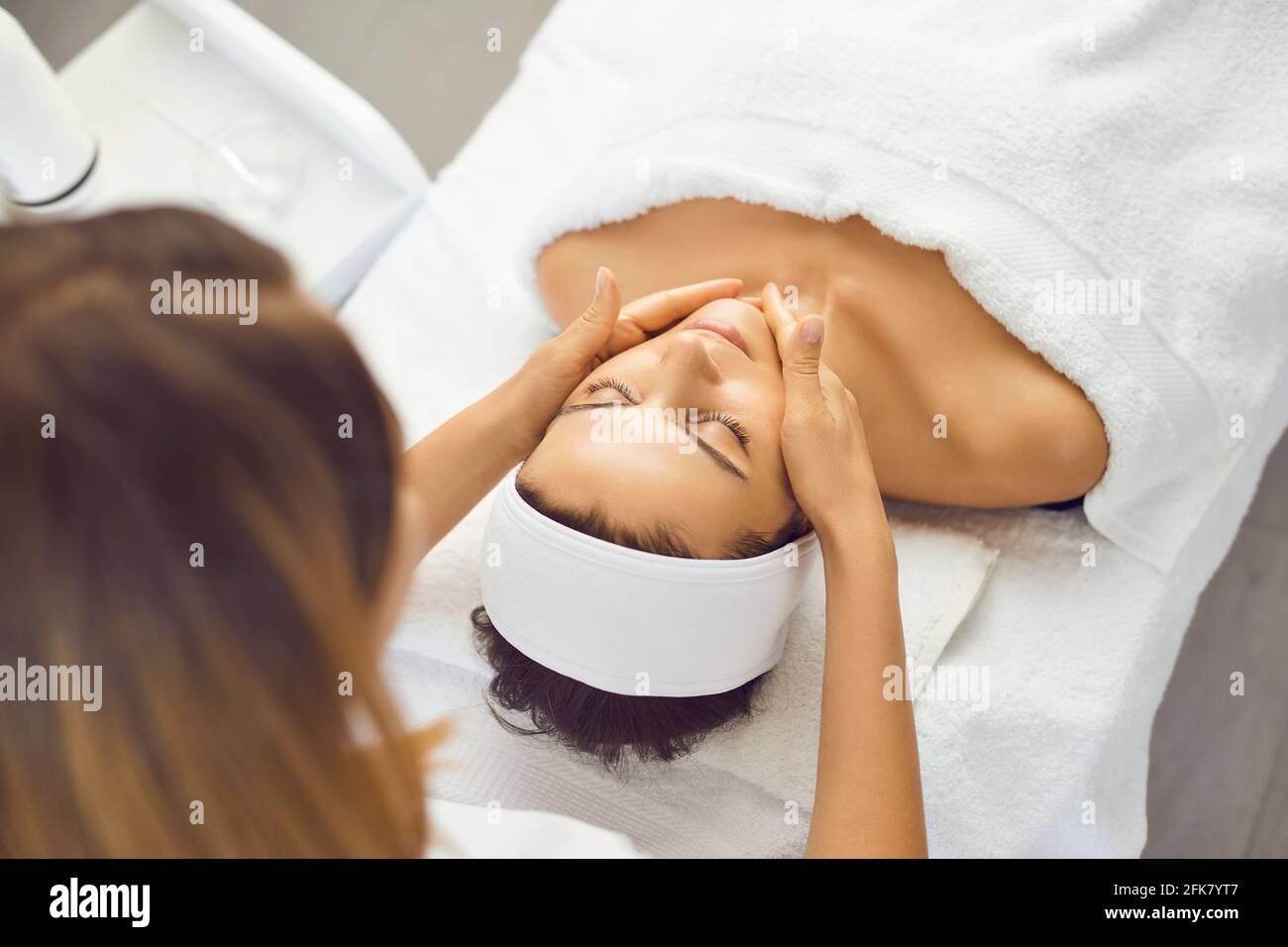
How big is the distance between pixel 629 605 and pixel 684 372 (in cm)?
24

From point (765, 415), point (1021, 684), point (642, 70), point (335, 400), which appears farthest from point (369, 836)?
point (642, 70)

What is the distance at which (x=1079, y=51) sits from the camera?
112 cm

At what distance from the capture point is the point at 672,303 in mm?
1094

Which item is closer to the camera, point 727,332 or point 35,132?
point 727,332

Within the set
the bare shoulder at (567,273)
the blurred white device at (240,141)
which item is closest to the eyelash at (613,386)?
the bare shoulder at (567,273)

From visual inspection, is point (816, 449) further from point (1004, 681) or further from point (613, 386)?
point (1004, 681)

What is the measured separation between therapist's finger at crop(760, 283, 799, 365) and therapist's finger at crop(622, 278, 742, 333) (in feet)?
0.14

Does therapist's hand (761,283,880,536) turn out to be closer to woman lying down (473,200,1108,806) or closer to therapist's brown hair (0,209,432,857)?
woman lying down (473,200,1108,806)

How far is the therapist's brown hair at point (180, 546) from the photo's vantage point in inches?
17.4

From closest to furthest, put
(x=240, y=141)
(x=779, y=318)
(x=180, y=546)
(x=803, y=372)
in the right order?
(x=180, y=546)
(x=803, y=372)
(x=779, y=318)
(x=240, y=141)

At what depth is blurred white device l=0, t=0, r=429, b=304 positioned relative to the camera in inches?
56.5

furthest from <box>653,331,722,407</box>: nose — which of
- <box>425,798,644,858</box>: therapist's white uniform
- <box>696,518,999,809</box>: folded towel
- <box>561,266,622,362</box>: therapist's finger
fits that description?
<box>425,798,644,858</box>: therapist's white uniform

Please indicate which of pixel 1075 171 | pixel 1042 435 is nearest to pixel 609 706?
pixel 1042 435
